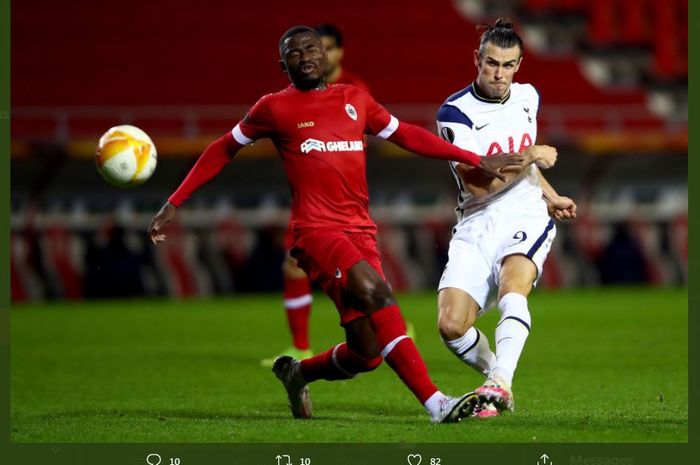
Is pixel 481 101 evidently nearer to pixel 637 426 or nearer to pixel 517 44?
pixel 517 44

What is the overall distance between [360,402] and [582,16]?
763 inches

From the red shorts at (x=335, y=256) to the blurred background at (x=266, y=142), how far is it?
10918 mm

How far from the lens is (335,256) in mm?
6320

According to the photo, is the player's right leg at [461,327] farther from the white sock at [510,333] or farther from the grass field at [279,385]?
the grass field at [279,385]

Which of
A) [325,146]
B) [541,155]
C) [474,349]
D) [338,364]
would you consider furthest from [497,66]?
[338,364]

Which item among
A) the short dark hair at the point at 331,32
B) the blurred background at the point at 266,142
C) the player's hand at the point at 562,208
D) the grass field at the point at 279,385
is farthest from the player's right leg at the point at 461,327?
the blurred background at the point at 266,142

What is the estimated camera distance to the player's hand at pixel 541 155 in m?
6.61

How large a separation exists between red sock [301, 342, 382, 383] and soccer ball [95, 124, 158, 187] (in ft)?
4.38

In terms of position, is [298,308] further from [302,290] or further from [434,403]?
[434,403]

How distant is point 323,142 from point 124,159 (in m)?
1.19

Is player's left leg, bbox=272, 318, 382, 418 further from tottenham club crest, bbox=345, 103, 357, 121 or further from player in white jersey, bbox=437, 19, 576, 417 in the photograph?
tottenham club crest, bbox=345, 103, 357, 121

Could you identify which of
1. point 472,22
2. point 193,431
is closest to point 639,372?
point 193,431

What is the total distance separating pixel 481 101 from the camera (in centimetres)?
713

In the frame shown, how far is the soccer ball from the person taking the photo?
6.93 m
